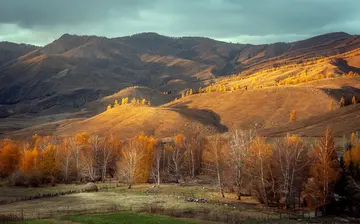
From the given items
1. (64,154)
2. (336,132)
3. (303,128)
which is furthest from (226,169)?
(303,128)

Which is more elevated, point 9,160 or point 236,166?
point 236,166

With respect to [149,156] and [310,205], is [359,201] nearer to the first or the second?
[310,205]

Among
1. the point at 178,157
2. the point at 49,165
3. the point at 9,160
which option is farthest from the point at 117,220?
the point at 178,157

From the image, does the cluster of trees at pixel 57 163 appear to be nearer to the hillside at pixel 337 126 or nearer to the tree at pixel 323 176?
the tree at pixel 323 176

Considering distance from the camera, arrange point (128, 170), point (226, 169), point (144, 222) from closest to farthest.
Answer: point (144, 222), point (226, 169), point (128, 170)

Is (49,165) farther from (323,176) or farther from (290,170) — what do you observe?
(323,176)

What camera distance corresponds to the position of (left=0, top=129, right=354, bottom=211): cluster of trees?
239 ft

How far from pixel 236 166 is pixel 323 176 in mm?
17150

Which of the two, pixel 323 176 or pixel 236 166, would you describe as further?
pixel 236 166

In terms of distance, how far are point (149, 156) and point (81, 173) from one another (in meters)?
20.9

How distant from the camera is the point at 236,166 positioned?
8075cm

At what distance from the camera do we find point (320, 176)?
70875 millimetres

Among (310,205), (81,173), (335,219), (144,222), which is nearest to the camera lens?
(144,222)

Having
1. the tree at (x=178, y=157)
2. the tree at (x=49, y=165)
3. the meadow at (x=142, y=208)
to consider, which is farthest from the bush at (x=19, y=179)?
the tree at (x=178, y=157)
